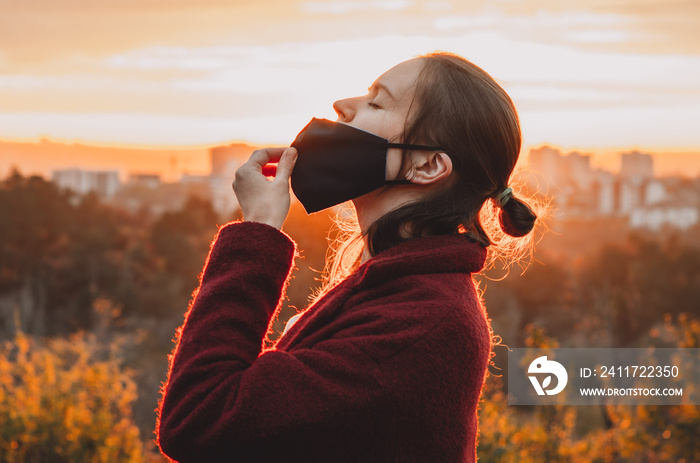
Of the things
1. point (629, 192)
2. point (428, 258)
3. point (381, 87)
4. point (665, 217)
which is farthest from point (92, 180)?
point (428, 258)

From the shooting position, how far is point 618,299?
58.7ft

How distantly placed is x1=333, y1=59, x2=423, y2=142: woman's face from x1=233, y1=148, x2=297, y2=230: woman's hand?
8.5 inches

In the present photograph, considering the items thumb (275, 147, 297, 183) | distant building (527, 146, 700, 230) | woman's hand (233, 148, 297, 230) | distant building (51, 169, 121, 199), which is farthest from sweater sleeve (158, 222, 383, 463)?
distant building (51, 169, 121, 199)

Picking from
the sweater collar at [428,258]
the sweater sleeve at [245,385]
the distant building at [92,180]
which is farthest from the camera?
the distant building at [92,180]

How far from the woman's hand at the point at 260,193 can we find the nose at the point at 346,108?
209 mm

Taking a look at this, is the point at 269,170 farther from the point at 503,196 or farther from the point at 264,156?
the point at 503,196

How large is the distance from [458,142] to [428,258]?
0.28 m

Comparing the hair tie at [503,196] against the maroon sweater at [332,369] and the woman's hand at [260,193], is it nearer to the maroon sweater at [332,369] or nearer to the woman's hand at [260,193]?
the maroon sweater at [332,369]

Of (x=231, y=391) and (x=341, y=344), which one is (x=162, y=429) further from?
(x=341, y=344)

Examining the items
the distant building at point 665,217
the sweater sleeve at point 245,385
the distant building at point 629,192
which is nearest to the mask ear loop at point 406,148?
the sweater sleeve at point 245,385

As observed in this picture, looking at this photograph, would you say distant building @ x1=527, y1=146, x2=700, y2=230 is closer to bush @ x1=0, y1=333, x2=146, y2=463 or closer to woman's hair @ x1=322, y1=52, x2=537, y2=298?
bush @ x1=0, y1=333, x2=146, y2=463

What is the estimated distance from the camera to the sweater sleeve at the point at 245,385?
112 centimetres

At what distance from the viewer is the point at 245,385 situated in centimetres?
113

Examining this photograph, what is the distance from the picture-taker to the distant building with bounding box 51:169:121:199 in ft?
78.1
